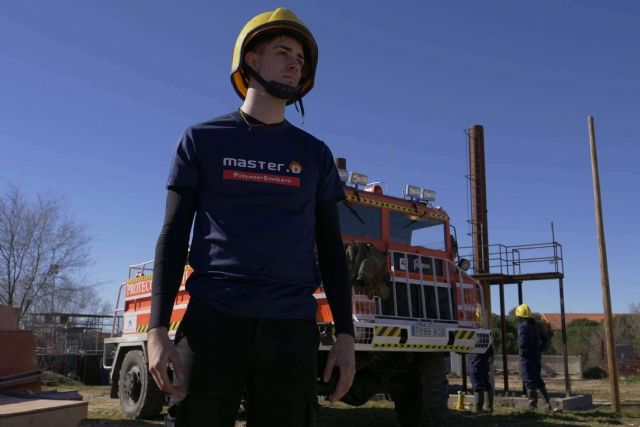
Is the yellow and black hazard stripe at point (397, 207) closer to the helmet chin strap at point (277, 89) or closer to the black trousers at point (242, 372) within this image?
the helmet chin strap at point (277, 89)

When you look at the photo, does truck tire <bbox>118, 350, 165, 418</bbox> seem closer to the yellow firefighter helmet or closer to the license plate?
the license plate

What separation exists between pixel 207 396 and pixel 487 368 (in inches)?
414

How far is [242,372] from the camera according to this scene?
2.03 meters

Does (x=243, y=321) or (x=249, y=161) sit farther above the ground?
(x=249, y=161)

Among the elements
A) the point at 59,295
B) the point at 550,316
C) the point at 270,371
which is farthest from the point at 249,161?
the point at 550,316

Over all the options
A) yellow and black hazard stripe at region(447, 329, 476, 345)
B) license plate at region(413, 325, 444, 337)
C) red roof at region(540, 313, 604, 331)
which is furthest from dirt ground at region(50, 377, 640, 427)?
red roof at region(540, 313, 604, 331)

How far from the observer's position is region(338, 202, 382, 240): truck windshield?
8.82m

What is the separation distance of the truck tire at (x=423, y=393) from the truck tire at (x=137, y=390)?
3348 mm

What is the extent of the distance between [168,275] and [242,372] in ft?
1.33

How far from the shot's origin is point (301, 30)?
2.44 m

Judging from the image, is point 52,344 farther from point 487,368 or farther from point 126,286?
point 487,368

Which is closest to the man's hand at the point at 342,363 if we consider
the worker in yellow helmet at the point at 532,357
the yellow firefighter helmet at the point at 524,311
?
the worker in yellow helmet at the point at 532,357

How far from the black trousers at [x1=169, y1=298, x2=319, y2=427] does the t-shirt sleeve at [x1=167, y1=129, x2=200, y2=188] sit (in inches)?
17.1

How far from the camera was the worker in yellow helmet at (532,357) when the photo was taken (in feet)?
41.0
